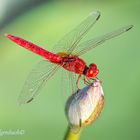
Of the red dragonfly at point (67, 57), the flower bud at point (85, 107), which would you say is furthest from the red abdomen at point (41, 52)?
the flower bud at point (85, 107)

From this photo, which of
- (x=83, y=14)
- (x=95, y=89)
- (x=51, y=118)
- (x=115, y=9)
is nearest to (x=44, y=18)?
(x=83, y=14)

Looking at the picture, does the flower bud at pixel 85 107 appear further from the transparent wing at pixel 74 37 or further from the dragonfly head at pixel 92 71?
the transparent wing at pixel 74 37

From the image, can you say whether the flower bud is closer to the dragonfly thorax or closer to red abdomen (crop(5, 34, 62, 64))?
the dragonfly thorax

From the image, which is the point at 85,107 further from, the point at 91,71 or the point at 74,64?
the point at 74,64

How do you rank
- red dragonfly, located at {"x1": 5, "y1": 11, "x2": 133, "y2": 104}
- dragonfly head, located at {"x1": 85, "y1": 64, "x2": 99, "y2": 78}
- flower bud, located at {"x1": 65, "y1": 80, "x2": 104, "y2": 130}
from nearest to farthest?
flower bud, located at {"x1": 65, "y1": 80, "x2": 104, "y2": 130}
dragonfly head, located at {"x1": 85, "y1": 64, "x2": 99, "y2": 78}
red dragonfly, located at {"x1": 5, "y1": 11, "x2": 133, "y2": 104}

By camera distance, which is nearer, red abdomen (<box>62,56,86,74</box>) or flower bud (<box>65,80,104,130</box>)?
flower bud (<box>65,80,104,130</box>)

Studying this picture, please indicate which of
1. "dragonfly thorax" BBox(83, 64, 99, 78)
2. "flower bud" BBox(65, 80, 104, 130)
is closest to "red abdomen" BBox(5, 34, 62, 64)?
"dragonfly thorax" BBox(83, 64, 99, 78)

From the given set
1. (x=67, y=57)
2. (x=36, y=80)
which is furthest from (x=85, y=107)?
(x=67, y=57)

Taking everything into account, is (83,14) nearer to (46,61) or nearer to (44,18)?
(44,18)
